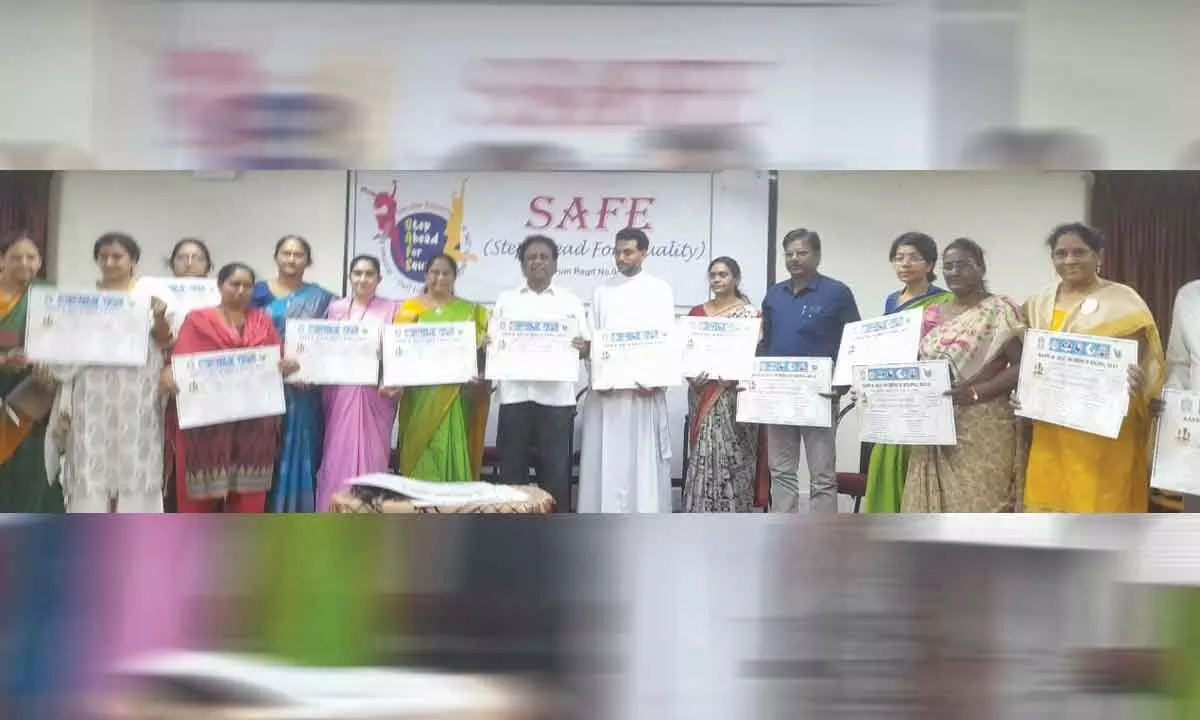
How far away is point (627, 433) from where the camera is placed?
1697mm

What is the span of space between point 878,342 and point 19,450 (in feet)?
4.85

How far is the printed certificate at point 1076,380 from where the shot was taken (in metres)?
1.70

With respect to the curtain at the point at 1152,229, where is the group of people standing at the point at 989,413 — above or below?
below

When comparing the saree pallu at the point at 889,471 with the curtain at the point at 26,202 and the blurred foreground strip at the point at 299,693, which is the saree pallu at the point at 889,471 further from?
the curtain at the point at 26,202

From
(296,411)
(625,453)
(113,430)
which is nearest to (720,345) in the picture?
(625,453)

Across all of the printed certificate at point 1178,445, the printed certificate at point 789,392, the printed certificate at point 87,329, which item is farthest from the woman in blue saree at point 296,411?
the printed certificate at point 1178,445

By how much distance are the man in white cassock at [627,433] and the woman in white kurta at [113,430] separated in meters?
0.73

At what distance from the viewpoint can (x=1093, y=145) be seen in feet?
5.39

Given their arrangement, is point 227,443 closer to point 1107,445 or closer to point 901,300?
point 901,300

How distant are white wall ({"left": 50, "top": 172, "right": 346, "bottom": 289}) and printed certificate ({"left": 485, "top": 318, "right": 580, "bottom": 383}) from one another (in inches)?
11.2

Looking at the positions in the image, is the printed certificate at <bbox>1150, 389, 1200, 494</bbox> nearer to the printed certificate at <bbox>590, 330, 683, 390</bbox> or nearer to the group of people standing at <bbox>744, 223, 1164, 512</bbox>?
the group of people standing at <bbox>744, 223, 1164, 512</bbox>

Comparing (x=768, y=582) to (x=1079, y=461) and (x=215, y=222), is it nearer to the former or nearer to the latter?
(x=1079, y=461)

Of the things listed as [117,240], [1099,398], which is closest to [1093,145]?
[1099,398]

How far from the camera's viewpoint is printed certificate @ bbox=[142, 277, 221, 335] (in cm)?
169
